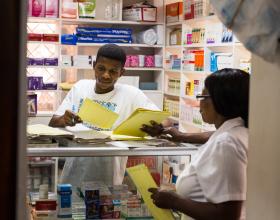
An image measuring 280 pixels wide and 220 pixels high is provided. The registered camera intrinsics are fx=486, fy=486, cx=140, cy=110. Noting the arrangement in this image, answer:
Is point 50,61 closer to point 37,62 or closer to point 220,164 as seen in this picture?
point 37,62

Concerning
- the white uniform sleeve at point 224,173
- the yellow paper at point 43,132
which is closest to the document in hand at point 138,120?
the yellow paper at point 43,132

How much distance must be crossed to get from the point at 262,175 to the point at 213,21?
467 centimetres

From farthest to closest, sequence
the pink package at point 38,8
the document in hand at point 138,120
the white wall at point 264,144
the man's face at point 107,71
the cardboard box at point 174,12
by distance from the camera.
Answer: the cardboard box at point 174,12, the pink package at point 38,8, the man's face at point 107,71, the document in hand at point 138,120, the white wall at point 264,144

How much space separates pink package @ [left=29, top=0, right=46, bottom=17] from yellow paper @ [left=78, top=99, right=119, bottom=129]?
4096mm

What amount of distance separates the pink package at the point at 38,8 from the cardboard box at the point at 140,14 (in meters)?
1.19

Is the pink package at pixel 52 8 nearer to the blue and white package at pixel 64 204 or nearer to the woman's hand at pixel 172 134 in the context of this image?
the woman's hand at pixel 172 134

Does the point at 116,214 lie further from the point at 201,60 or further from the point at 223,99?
the point at 201,60

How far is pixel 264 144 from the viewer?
118cm

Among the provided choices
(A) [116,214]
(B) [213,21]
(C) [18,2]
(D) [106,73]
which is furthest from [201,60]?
(C) [18,2]

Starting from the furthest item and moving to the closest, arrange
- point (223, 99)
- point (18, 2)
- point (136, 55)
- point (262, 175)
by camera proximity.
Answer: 1. point (136, 55)
2. point (223, 99)
3. point (262, 175)
4. point (18, 2)

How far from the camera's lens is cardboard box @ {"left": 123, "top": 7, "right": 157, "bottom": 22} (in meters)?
6.81

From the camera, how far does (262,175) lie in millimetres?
1193

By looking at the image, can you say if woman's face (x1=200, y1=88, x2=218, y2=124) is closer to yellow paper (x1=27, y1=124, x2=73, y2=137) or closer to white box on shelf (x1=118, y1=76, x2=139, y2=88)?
yellow paper (x1=27, y1=124, x2=73, y2=137)

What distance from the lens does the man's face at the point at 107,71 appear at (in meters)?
3.41
